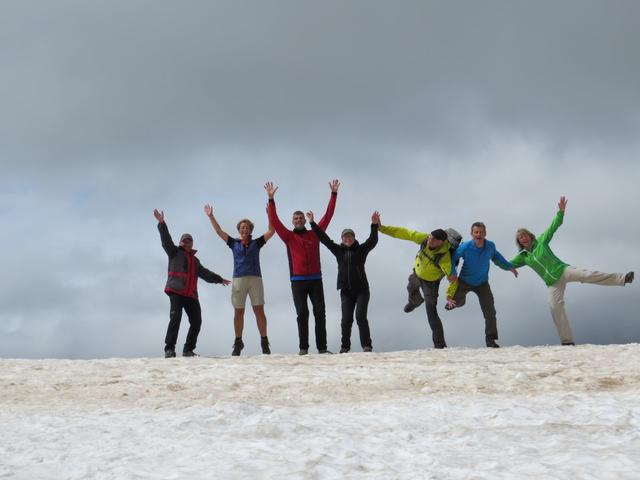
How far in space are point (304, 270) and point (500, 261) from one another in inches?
159

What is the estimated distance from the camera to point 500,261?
13727 mm

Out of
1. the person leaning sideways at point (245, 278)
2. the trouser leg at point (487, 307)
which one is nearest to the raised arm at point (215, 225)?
the person leaning sideways at point (245, 278)

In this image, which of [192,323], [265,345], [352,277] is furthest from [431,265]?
[192,323]

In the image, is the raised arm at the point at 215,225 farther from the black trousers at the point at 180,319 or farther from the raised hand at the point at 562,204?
the raised hand at the point at 562,204

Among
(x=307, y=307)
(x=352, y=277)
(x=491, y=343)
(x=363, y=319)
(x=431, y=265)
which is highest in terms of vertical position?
(x=431, y=265)

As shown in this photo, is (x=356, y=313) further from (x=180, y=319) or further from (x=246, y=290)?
(x=180, y=319)

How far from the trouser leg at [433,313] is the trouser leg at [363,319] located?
1.20 metres

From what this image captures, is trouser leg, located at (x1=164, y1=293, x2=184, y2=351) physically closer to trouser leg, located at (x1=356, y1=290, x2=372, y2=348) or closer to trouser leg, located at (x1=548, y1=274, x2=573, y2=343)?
trouser leg, located at (x1=356, y1=290, x2=372, y2=348)

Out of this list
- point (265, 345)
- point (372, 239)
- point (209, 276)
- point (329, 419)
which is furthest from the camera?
point (209, 276)

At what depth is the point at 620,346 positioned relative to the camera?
12508mm

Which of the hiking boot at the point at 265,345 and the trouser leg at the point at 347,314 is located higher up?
the trouser leg at the point at 347,314

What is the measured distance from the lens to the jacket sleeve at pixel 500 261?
13.7 meters

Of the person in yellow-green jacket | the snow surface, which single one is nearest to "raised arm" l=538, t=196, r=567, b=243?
the person in yellow-green jacket

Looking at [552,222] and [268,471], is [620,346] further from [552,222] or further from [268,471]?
[268,471]
